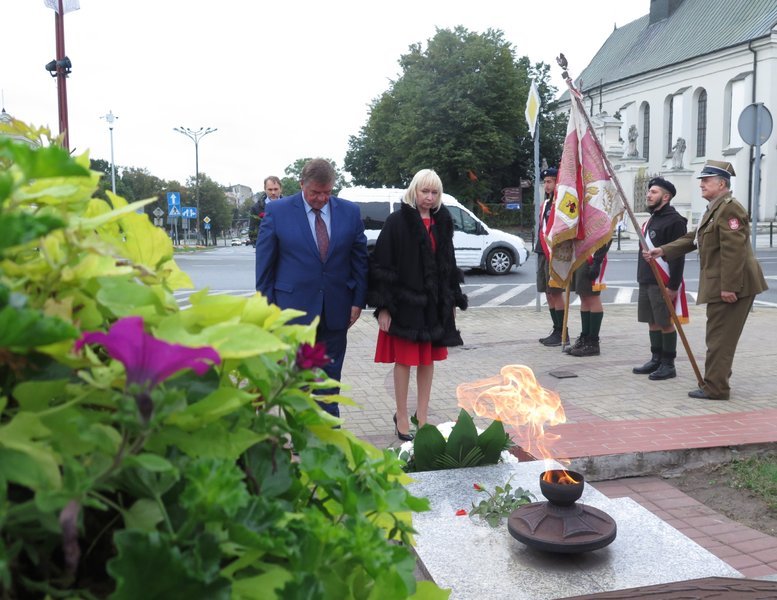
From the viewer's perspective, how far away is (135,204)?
90 centimetres

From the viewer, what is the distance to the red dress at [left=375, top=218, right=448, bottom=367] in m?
5.43

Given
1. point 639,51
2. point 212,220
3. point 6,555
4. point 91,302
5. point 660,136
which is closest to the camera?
point 6,555

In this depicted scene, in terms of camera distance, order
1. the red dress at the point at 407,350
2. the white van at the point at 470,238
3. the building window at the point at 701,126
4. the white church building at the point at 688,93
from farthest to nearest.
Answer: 1. the building window at the point at 701,126
2. the white church building at the point at 688,93
3. the white van at the point at 470,238
4. the red dress at the point at 407,350

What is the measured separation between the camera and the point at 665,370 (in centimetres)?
761

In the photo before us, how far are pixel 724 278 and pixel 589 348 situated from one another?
278 cm

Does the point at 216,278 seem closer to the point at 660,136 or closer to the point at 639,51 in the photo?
the point at 660,136

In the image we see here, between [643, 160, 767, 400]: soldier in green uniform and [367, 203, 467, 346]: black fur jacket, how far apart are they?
8.42 ft

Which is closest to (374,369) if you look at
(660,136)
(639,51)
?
(660,136)

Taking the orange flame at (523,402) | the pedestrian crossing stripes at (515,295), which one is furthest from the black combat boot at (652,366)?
the pedestrian crossing stripes at (515,295)

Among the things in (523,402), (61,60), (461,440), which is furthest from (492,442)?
(61,60)

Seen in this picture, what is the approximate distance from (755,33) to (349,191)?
39.6 m

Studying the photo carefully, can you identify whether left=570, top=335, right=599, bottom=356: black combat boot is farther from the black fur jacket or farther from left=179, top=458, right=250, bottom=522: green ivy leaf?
left=179, top=458, right=250, bottom=522: green ivy leaf

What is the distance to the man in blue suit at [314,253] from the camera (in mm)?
5023

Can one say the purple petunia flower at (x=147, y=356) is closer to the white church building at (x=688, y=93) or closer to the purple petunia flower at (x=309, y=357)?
the purple petunia flower at (x=309, y=357)
